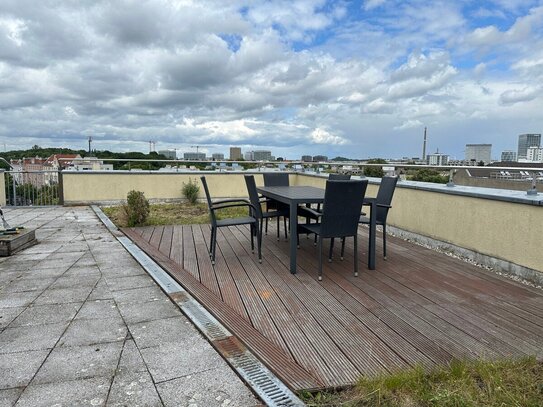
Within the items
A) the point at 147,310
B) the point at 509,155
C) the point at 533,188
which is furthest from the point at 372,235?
the point at 147,310

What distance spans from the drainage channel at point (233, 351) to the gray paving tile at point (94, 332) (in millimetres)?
414

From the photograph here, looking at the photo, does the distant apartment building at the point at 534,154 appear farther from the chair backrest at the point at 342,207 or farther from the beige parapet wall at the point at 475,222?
the chair backrest at the point at 342,207

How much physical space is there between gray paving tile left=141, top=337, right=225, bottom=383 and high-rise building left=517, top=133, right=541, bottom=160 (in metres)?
3.35

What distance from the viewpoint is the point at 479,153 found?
383 centimetres

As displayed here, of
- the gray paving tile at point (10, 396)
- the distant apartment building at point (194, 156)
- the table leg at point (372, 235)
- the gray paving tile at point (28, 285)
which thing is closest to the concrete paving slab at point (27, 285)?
the gray paving tile at point (28, 285)

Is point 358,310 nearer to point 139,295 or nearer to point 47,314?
point 139,295

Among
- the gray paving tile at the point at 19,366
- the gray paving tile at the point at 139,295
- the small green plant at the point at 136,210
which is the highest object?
the small green plant at the point at 136,210

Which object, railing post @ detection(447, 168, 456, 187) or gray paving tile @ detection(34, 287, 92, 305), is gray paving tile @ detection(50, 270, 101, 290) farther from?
railing post @ detection(447, 168, 456, 187)

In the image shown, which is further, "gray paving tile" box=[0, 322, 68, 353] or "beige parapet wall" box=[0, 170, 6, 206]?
"beige parapet wall" box=[0, 170, 6, 206]

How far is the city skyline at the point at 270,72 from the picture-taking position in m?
6.37

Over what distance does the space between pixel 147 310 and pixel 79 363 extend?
67 cm

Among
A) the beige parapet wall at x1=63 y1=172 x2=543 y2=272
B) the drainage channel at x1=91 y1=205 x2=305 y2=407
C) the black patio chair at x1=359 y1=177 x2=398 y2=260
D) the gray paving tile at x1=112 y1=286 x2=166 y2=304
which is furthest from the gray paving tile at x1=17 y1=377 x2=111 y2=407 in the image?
the beige parapet wall at x1=63 y1=172 x2=543 y2=272

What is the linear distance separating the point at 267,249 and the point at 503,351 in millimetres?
2697

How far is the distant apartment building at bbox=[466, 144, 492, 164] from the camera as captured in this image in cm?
363
